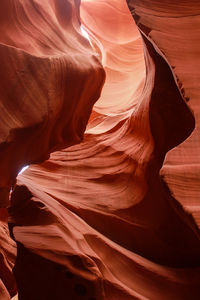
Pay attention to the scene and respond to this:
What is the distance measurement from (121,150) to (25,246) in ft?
5.01

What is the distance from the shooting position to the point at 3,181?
8.54 feet

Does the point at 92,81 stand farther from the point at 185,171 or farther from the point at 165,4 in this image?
the point at 185,171

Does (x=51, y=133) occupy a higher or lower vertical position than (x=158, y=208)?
higher

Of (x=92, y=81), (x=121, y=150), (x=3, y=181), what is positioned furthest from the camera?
(x=121, y=150)

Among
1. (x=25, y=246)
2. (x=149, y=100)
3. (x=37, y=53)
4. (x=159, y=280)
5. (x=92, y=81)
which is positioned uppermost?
(x=37, y=53)

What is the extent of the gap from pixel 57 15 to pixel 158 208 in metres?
1.88

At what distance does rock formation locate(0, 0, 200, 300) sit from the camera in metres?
2.43

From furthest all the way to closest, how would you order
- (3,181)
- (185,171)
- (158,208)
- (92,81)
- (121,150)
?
(121,150), (158,208), (92,81), (3,181), (185,171)

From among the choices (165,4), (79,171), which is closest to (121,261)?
(79,171)

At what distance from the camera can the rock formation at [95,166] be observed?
2.43 meters

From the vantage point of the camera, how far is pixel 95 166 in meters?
4.07

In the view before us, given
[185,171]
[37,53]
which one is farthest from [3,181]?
[185,171]

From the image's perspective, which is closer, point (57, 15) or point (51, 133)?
point (51, 133)

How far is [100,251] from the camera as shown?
297 cm
